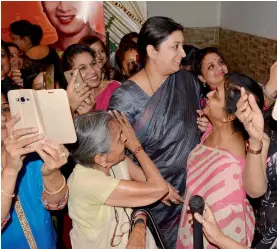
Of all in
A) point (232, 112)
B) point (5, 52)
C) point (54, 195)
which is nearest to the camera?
point (54, 195)

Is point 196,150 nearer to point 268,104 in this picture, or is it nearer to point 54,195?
point 268,104

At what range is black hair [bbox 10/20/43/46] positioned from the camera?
491cm

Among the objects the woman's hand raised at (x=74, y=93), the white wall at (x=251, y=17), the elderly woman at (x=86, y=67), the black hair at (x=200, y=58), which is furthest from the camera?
the white wall at (x=251, y=17)

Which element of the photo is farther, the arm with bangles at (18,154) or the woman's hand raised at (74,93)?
the woman's hand raised at (74,93)

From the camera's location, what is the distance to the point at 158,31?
2.13 metres

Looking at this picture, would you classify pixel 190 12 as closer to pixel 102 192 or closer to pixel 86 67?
pixel 86 67

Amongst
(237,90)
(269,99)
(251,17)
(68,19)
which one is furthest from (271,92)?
(68,19)

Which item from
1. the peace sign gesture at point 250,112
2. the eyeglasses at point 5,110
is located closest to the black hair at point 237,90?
the peace sign gesture at point 250,112

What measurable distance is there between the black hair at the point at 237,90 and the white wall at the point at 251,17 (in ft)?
8.12

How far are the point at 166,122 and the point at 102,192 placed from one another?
32.8 inches

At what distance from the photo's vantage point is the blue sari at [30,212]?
61.6 inches

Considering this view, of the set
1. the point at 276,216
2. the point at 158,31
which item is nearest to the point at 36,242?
the point at 276,216

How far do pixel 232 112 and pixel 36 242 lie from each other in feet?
3.54

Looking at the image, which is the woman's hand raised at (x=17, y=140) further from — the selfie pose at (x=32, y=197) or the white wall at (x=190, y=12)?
the white wall at (x=190, y=12)
